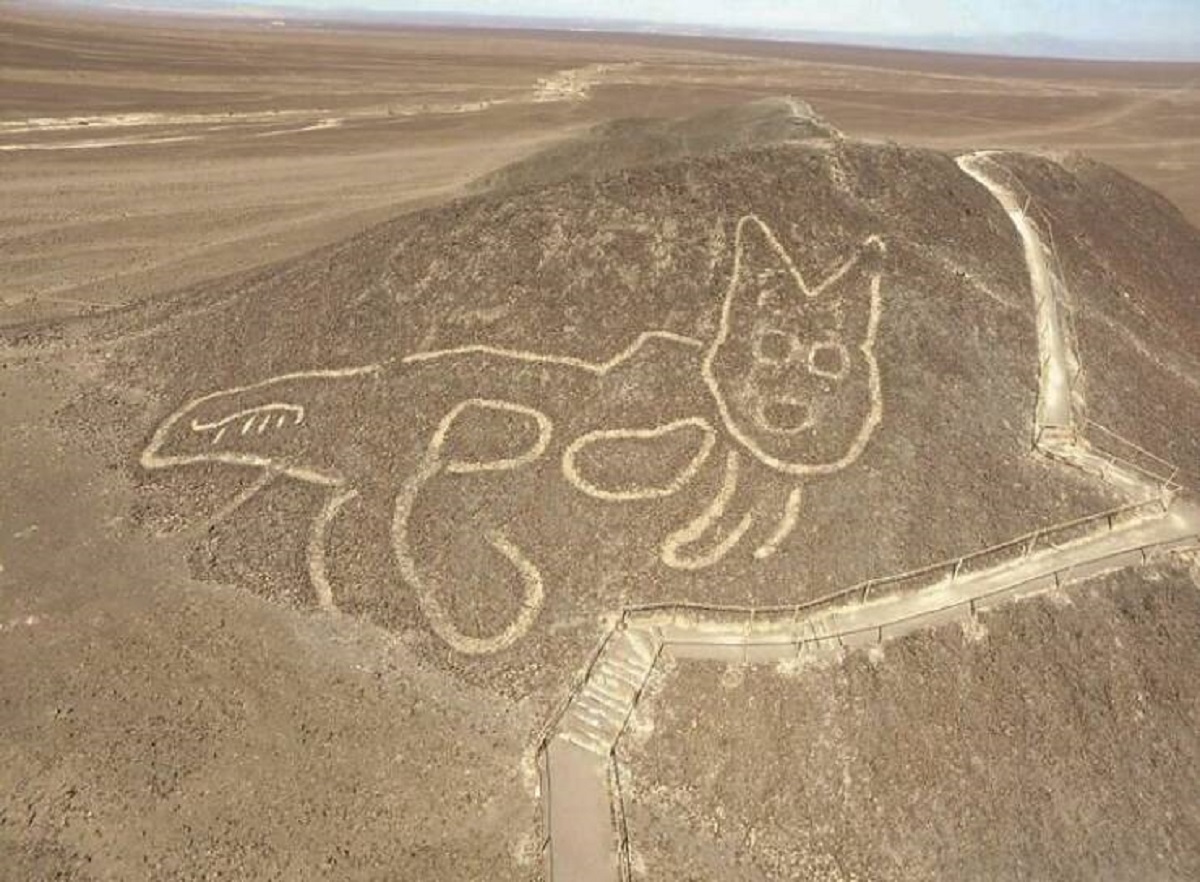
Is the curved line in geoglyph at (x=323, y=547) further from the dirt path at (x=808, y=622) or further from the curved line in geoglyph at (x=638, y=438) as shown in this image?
the dirt path at (x=808, y=622)

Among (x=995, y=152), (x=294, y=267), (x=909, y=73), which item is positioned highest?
(x=995, y=152)

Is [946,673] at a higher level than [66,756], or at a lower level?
higher

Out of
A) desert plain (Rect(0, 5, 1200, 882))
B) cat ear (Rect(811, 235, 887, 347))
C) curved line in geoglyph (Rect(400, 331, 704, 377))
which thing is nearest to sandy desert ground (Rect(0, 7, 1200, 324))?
desert plain (Rect(0, 5, 1200, 882))

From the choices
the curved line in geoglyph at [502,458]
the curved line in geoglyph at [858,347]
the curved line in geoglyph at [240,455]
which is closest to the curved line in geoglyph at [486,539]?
the curved line in geoglyph at [502,458]

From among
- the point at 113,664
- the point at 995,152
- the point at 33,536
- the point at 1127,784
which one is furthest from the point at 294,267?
the point at 1127,784

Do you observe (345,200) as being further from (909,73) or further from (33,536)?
(909,73)

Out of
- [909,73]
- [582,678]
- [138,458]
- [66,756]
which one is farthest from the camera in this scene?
[909,73]

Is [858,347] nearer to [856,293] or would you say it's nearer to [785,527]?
[856,293]

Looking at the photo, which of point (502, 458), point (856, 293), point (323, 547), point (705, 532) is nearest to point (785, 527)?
point (705, 532)
